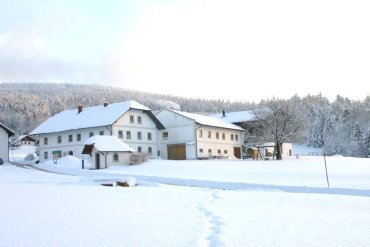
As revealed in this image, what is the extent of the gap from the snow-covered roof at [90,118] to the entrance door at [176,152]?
17.1 ft

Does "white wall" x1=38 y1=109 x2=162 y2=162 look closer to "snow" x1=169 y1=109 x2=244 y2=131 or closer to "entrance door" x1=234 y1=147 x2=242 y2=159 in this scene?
"snow" x1=169 y1=109 x2=244 y2=131

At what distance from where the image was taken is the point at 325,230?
9.68 m

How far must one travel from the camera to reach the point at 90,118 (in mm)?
58000

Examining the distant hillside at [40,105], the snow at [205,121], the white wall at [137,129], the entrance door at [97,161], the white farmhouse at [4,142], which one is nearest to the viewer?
the entrance door at [97,161]

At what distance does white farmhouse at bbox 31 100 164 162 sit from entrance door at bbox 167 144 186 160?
6.79 ft

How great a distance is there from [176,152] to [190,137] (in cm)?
307

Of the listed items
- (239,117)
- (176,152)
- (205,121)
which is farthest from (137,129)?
(239,117)

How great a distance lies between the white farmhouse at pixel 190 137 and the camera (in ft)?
193

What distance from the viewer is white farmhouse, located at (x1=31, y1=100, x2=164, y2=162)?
184 feet

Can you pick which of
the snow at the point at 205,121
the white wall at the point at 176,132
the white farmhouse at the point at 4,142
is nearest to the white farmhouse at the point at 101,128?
the white wall at the point at 176,132

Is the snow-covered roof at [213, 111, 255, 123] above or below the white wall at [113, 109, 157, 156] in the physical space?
above

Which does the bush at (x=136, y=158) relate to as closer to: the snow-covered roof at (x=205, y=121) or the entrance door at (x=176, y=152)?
the entrance door at (x=176, y=152)

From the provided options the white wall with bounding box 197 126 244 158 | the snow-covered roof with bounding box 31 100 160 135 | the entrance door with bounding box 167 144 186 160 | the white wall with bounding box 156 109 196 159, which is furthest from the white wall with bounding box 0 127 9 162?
the white wall with bounding box 197 126 244 158

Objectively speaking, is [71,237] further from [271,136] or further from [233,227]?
[271,136]
